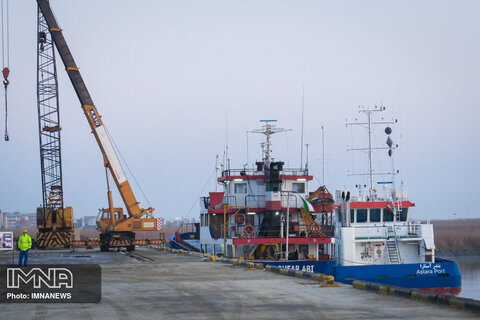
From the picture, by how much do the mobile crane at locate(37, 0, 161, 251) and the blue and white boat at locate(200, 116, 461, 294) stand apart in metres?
7.55

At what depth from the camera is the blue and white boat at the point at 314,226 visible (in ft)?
135

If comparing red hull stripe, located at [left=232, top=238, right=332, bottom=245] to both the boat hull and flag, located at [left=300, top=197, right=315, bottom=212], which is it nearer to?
flag, located at [left=300, top=197, right=315, bottom=212]

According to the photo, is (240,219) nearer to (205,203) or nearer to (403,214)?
(205,203)

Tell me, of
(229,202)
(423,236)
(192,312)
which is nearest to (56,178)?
(229,202)

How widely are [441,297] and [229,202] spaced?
28.5 m

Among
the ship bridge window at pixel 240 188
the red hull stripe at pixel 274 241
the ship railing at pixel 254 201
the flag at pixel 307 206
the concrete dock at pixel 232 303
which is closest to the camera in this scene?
the concrete dock at pixel 232 303

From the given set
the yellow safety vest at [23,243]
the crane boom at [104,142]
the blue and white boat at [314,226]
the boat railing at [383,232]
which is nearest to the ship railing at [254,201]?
the blue and white boat at [314,226]

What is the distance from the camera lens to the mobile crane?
50.9m

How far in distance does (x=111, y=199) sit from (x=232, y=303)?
3635 cm

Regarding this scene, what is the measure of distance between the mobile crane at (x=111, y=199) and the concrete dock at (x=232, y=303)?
84.4 ft

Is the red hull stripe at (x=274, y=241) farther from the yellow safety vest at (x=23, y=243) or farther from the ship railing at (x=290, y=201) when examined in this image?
the yellow safety vest at (x=23, y=243)

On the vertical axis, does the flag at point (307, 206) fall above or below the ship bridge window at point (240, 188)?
below

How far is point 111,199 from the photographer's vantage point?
2068 inches

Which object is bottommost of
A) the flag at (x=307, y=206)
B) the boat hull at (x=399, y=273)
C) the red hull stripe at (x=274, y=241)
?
the boat hull at (x=399, y=273)
